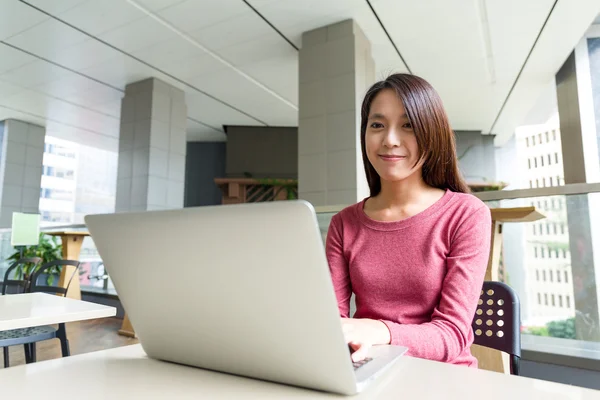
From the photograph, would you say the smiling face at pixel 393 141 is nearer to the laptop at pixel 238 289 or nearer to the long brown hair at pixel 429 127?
the long brown hair at pixel 429 127

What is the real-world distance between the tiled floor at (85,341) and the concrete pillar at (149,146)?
4.17ft

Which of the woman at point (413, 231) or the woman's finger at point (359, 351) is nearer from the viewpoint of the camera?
the woman's finger at point (359, 351)

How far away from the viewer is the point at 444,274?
2.74 ft

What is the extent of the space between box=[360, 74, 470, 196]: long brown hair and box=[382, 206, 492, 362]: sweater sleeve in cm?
12

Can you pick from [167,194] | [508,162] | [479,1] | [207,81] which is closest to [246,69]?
[207,81]

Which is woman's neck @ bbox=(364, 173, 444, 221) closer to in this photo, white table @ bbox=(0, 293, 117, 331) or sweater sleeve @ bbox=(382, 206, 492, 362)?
sweater sleeve @ bbox=(382, 206, 492, 362)

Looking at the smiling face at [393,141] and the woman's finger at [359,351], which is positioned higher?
the smiling face at [393,141]

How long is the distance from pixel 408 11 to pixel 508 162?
15.4 ft

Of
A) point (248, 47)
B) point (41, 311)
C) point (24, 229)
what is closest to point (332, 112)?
point (248, 47)

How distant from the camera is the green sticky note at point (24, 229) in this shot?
478 centimetres

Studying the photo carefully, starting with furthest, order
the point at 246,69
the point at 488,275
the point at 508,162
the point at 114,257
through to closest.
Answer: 1. the point at 508,162
2. the point at 246,69
3. the point at 488,275
4. the point at 114,257

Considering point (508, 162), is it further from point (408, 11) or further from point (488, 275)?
point (488, 275)

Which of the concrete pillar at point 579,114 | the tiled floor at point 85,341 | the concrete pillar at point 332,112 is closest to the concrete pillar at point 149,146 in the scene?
the tiled floor at point 85,341

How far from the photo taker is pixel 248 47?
152 inches
